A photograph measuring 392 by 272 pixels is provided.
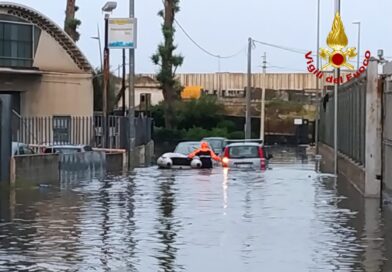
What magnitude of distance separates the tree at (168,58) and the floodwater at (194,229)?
45.7 metres

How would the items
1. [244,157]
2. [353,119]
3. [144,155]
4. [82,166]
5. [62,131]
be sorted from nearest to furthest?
[353,119] < [82,166] < [244,157] < [62,131] < [144,155]

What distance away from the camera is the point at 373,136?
20.0 metres

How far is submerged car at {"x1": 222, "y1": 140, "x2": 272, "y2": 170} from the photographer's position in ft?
105

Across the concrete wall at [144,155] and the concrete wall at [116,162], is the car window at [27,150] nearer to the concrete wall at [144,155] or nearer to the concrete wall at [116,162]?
the concrete wall at [116,162]

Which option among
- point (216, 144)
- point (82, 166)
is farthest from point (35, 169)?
point (216, 144)

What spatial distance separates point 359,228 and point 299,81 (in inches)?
3418

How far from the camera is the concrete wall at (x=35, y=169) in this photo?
24.5 meters

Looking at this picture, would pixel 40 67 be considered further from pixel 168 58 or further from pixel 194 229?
pixel 194 229

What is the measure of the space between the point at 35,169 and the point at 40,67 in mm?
25918

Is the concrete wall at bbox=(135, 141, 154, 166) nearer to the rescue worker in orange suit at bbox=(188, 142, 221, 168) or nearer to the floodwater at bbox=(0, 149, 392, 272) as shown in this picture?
the rescue worker in orange suit at bbox=(188, 142, 221, 168)

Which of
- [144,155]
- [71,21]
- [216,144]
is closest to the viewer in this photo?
[216,144]

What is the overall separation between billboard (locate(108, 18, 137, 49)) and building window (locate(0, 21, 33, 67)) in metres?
10.8

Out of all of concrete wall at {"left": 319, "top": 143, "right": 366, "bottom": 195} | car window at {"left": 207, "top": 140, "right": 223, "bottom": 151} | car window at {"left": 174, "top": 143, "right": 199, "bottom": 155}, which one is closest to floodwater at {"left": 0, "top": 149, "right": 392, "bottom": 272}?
concrete wall at {"left": 319, "top": 143, "right": 366, "bottom": 195}

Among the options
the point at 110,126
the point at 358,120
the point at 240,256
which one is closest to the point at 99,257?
the point at 240,256
